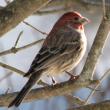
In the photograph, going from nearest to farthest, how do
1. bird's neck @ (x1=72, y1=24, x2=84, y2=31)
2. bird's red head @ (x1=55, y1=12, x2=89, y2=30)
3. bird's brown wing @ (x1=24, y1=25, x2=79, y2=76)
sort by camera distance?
bird's brown wing @ (x1=24, y1=25, x2=79, y2=76) → bird's red head @ (x1=55, y1=12, x2=89, y2=30) → bird's neck @ (x1=72, y1=24, x2=84, y2=31)

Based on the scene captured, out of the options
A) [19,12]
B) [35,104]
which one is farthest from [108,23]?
[35,104]

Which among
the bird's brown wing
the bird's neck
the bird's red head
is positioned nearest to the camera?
the bird's brown wing

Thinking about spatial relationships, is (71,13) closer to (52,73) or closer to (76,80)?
(52,73)

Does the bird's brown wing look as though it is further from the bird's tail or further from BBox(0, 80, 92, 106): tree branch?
BBox(0, 80, 92, 106): tree branch

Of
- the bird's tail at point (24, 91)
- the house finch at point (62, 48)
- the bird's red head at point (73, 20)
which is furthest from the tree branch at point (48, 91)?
the bird's red head at point (73, 20)

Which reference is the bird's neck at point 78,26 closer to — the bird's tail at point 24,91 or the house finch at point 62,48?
the house finch at point 62,48

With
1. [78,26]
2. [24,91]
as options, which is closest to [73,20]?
[78,26]

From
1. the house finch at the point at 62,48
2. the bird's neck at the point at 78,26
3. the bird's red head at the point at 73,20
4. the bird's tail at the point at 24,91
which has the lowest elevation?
the bird's tail at the point at 24,91

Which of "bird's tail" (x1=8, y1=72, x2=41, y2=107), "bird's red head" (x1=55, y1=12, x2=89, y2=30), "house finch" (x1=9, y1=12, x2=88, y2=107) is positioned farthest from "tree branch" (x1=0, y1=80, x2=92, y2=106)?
"bird's red head" (x1=55, y1=12, x2=89, y2=30)
